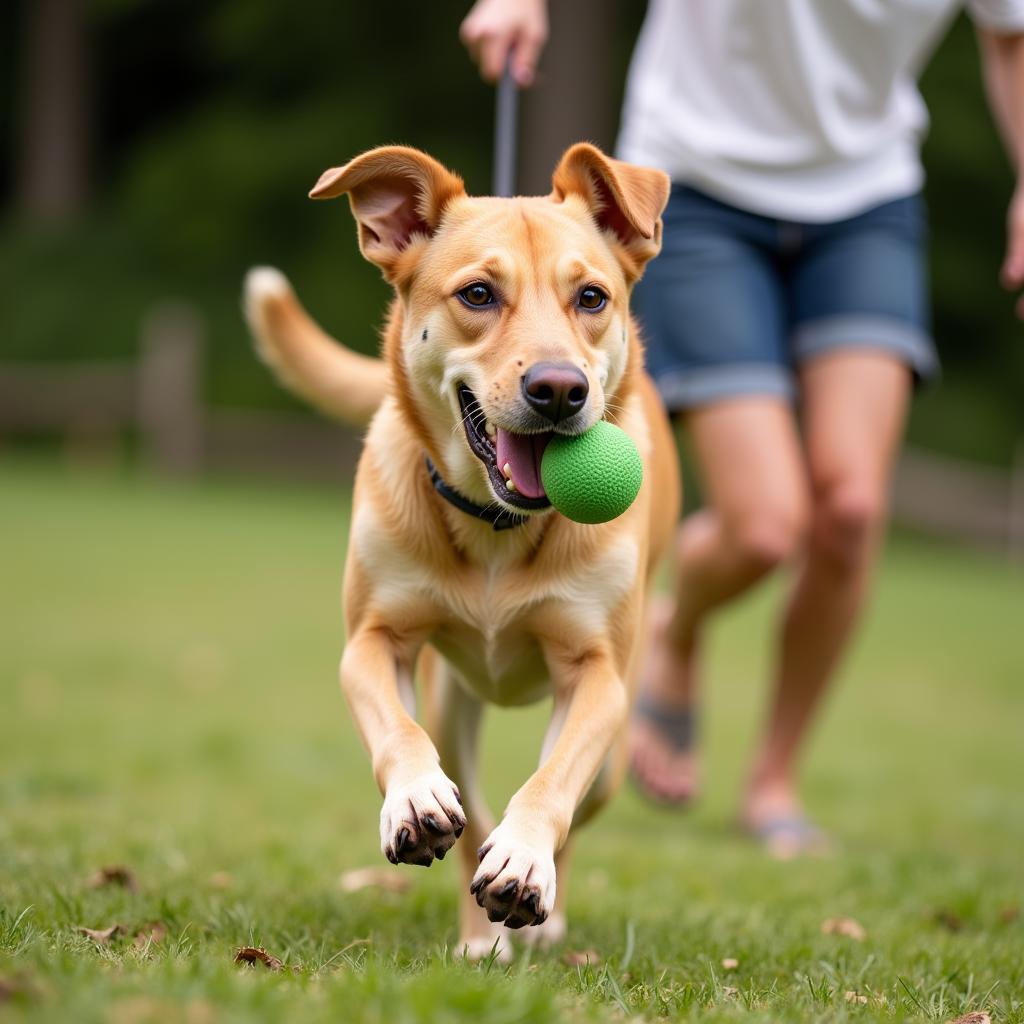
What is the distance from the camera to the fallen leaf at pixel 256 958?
8.89 feet

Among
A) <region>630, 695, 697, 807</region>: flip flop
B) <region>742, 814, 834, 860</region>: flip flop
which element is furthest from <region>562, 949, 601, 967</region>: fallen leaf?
<region>630, 695, 697, 807</region>: flip flop

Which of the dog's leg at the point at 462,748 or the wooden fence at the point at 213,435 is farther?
the wooden fence at the point at 213,435

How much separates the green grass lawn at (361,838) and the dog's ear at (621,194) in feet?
5.36

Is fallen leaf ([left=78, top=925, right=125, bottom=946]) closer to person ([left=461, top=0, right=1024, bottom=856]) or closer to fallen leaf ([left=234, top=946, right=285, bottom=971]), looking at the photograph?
fallen leaf ([left=234, top=946, right=285, bottom=971])

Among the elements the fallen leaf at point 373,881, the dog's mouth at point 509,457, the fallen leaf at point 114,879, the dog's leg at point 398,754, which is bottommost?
the fallen leaf at point 373,881

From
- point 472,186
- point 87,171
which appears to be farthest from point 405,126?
point 87,171

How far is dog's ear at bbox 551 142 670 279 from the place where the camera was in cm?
336

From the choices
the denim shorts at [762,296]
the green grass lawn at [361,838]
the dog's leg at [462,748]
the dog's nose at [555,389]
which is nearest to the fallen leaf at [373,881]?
the green grass lawn at [361,838]

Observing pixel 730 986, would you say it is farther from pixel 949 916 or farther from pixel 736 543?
pixel 736 543

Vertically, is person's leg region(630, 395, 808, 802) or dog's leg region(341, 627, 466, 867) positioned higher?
dog's leg region(341, 627, 466, 867)

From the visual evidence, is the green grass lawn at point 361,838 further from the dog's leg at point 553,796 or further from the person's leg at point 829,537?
the person's leg at point 829,537

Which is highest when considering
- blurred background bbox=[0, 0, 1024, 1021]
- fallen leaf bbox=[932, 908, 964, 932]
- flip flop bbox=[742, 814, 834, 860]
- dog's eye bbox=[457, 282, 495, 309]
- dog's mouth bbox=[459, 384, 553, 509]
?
dog's eye bbox=[457, 282, 495, 309]

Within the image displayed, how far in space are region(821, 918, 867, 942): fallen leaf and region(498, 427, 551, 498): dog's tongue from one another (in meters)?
1.37

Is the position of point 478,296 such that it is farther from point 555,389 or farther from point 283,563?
point 283,563
